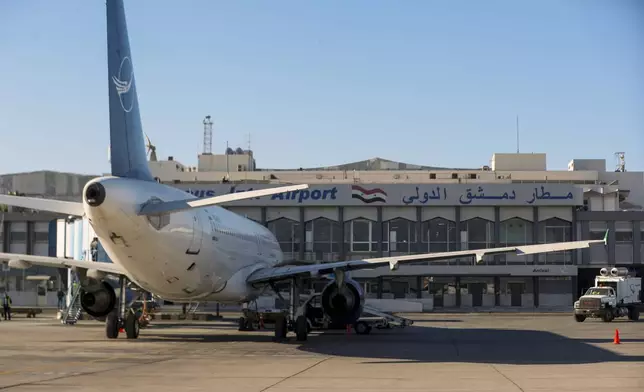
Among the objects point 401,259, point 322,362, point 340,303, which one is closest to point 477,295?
point 340,303

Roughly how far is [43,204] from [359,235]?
53104 mm

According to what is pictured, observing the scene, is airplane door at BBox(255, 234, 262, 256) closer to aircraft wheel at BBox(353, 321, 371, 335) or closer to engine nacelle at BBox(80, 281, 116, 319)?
aircraft wheel at BBox(353, 321, 371, 335)

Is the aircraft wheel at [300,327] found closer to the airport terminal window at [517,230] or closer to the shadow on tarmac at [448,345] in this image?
the shadow on tarmac at [448,345]

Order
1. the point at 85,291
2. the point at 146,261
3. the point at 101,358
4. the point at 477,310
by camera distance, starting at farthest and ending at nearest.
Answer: the point at 477,310 → the point at 85,291 → the point at 146,261 → the point at 101,358

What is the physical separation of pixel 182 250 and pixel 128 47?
6.77 metres

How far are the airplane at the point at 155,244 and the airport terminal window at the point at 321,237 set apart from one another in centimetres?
3859

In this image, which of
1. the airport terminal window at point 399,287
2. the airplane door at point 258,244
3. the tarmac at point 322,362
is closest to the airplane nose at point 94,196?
the tarmac at point 322,362

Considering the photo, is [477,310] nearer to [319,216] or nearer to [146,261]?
[319,216]

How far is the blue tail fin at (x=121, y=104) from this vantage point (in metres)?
29.0

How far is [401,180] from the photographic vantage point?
310 ft

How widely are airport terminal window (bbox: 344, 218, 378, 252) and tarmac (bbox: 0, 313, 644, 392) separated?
38114 millimetres

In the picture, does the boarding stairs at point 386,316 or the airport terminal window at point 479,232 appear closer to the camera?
the boarding stairs at point 386,316

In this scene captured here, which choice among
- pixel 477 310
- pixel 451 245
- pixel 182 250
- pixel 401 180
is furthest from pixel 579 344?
pixel 401 180

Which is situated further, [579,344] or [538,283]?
[538,283]
